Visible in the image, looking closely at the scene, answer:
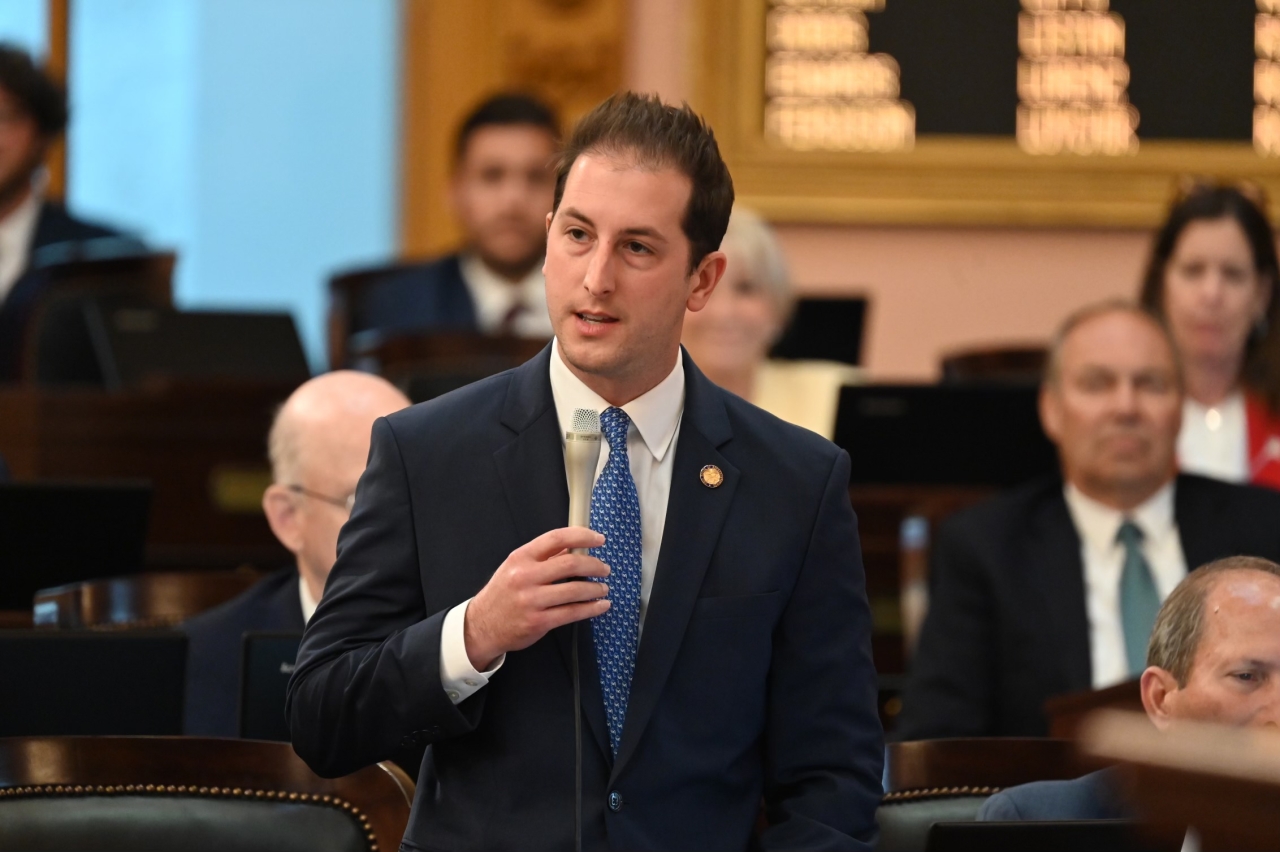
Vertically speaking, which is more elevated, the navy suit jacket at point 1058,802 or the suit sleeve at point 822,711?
the suit sleeve at point 822,711

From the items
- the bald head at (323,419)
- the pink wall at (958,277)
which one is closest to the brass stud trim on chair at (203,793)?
the bald head at (323,419)

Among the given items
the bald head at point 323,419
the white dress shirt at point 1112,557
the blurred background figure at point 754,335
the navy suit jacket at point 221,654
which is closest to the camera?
the navy suit jacket at point 221,654

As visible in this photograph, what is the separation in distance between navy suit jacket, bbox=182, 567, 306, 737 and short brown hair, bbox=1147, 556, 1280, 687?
131 centimetres

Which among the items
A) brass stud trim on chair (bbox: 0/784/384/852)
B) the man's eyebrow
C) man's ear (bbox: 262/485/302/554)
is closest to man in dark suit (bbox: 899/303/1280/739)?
man's ear (bbox: 262/485/302/554)

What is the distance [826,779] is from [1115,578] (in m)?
1.72

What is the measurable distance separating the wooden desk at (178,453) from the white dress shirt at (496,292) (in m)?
0.95

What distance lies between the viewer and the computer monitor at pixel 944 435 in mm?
4090

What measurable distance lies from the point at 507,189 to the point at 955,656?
7.55 ft

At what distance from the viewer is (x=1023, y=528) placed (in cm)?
367

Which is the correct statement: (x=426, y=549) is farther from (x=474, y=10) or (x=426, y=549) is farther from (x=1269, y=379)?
(x=474, y=10)

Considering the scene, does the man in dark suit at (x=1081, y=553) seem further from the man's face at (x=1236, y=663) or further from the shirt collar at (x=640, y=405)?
the shirt collar at (x=640, y=405)

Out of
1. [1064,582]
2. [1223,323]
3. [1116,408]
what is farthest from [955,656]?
[1223,323]

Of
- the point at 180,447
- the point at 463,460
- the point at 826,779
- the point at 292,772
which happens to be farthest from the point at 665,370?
the point at 180,447

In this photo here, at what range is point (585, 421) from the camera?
1.95 m
